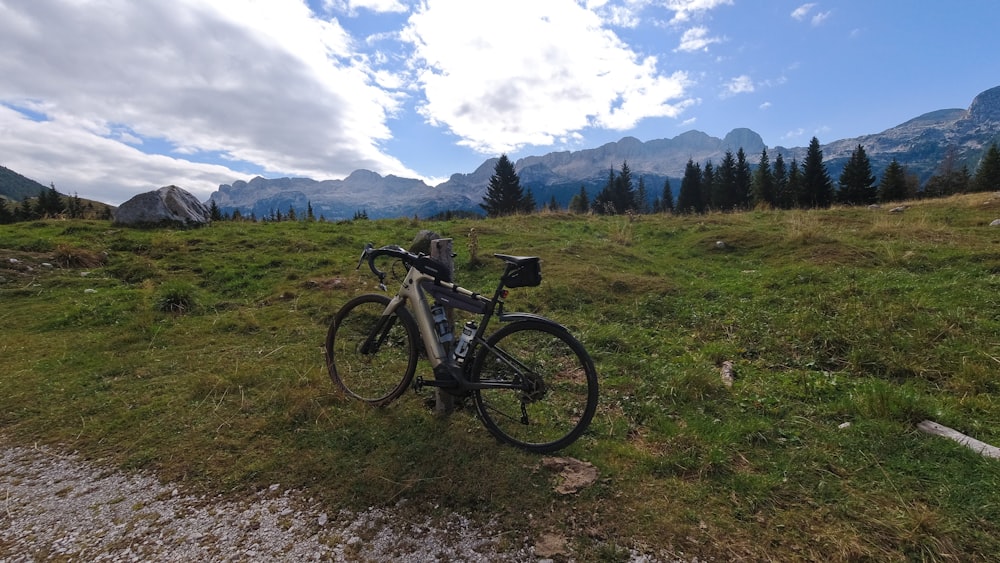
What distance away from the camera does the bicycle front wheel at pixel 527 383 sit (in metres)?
3.42

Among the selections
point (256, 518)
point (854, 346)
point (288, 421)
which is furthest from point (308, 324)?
point (854, 346)

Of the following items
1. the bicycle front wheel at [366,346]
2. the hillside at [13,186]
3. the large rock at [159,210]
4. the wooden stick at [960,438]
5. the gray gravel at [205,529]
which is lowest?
the gray gravel at [205,529]

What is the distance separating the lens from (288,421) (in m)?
3.91

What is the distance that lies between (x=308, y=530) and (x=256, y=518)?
0.40 meters

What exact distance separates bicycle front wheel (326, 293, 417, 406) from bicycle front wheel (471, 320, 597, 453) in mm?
884

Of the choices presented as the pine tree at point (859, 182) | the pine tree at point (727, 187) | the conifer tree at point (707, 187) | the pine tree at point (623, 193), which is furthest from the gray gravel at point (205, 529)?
the pine tree at point (623, 193)

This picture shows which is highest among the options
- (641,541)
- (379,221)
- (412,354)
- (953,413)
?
(379,221)

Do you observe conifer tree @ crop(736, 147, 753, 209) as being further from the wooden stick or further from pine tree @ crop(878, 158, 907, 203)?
the wooden stick

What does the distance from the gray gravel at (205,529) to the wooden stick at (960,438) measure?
3.37 m

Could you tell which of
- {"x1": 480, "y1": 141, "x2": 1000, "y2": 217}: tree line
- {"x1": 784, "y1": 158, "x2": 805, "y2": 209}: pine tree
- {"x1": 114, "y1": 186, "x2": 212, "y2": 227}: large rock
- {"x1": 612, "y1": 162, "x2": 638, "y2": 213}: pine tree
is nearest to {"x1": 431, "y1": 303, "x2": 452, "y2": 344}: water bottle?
{"x1": 114, "y1": 186, "x2": 212, "y2": 227}: large rock

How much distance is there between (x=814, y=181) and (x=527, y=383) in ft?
197

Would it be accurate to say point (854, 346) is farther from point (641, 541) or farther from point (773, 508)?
point (641, 541)

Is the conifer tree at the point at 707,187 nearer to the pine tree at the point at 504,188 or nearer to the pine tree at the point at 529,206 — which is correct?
the pine tree at the point at 504,188

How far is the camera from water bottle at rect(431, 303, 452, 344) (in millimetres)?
3893
